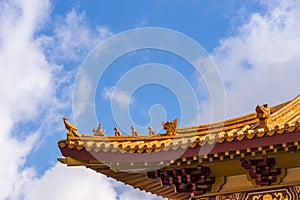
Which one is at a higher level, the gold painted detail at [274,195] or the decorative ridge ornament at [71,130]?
the decorative ridge ornament at [71,130]

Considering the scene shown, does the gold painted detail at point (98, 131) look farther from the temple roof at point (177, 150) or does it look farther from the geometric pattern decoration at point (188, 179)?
the geometric pattern decoration at point (188, 179)

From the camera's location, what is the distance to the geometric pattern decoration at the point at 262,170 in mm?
10195

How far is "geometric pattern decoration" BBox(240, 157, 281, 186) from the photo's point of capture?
10.2 metres

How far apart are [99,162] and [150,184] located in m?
2.34

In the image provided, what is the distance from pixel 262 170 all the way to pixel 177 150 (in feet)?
5.87

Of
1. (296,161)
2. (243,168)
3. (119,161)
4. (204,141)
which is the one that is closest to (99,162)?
(119,161)

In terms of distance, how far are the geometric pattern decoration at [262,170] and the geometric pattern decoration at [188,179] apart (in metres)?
0.92

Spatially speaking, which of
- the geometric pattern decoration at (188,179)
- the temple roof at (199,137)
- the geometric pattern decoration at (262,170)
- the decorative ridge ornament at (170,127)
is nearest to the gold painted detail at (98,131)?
the temple roof at (199,137)

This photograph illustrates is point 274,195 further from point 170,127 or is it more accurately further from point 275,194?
point 170,127

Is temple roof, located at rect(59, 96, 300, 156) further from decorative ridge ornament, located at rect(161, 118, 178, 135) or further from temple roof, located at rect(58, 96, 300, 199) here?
decorative ridge ornament, located at rect(161, 118, 178, 135)

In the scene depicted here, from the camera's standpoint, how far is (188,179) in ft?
36.0

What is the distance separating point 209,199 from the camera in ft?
36.6

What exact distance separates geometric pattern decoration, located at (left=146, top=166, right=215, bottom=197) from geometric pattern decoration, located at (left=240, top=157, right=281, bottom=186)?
917mm

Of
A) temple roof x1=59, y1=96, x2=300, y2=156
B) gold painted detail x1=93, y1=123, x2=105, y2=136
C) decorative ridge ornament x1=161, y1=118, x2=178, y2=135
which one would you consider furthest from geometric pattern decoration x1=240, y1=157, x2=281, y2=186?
gold painted detail x1=93, y1=123, x2=105, y2=136
